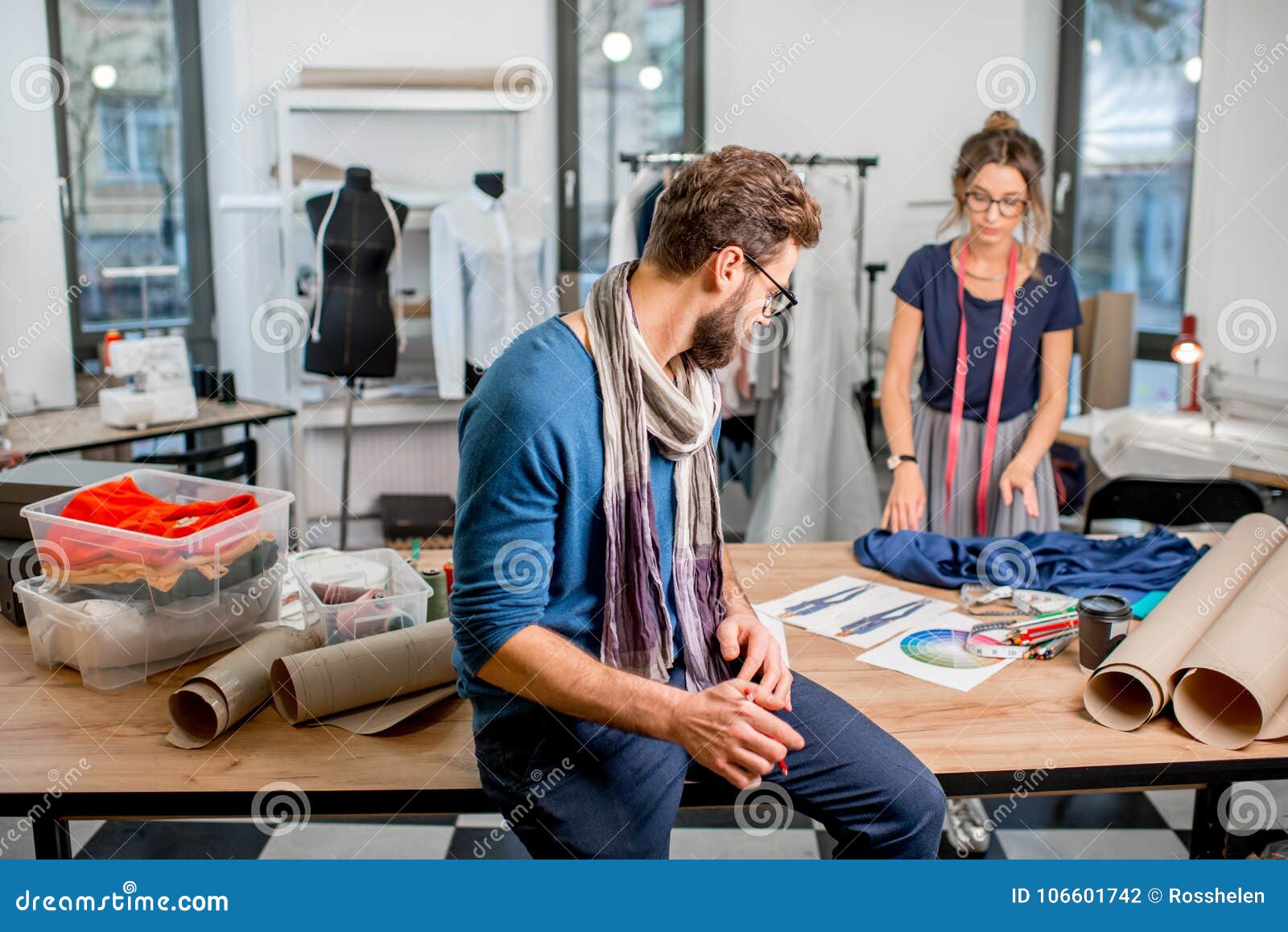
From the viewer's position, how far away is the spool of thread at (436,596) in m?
1.97

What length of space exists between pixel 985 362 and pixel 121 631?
6.48ft

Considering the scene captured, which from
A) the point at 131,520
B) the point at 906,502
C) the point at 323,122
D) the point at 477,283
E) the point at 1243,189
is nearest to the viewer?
the point at 131,520

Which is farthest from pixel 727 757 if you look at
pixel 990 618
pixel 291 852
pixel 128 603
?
pixel 291 852

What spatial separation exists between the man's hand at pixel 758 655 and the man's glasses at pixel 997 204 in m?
1.32

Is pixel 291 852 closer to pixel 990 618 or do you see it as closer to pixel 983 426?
pixel 990 618

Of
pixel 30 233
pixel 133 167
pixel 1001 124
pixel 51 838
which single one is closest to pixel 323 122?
pixel 133 167

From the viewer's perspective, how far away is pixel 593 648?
1.61 m

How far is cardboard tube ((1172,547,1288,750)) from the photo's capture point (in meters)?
1.61

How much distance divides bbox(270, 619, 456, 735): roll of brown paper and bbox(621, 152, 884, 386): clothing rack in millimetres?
2587

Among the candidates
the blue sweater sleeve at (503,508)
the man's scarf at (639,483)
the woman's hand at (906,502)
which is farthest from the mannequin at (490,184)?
the blue sweater sleeve at (503,508)

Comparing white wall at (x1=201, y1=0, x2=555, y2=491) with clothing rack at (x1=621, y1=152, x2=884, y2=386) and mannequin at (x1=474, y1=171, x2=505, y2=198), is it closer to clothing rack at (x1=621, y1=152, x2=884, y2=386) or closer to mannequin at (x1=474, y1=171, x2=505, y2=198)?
mannequin at (x1=474, y1=171, x2=505, y2=198)

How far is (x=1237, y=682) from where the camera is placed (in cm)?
162

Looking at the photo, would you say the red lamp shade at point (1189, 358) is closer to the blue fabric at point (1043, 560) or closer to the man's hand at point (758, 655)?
the blue fabric at point (1043, 560)

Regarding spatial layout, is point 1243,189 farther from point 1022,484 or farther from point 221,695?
point 221,695
